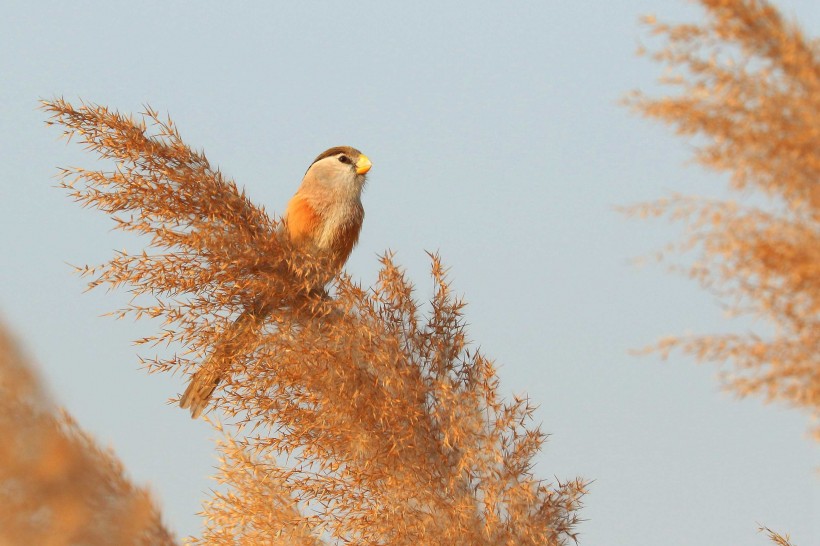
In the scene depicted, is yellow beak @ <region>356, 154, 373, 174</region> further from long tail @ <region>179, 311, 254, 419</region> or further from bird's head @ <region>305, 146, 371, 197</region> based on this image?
long tail @ <region>179, 311, 254, 419</region>

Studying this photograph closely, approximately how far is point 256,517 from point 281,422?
0.47 metres

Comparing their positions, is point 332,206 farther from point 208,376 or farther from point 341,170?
point 208,376

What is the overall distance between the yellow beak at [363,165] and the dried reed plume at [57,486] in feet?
9.59

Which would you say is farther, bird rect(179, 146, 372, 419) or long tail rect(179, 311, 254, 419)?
bird rect(179, 146, 372, 419)

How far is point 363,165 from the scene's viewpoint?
4.89 metres

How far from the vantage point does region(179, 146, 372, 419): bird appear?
14.9ft

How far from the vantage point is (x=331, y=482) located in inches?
130

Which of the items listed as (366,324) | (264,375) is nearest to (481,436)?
(366,324)

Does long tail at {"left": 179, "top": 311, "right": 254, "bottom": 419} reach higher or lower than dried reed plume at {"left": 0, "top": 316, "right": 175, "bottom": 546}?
higher

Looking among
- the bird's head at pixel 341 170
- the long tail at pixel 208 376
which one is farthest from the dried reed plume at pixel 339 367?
the bird's head at pixel 341 170

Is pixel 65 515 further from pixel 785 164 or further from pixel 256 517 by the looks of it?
pixel 785 164

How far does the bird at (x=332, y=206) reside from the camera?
455 cm

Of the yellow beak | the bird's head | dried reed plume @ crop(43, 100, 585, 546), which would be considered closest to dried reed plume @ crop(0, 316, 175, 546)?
dried reed plume @ crop(43, 100, 585, 546)

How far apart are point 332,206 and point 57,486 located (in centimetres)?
276
